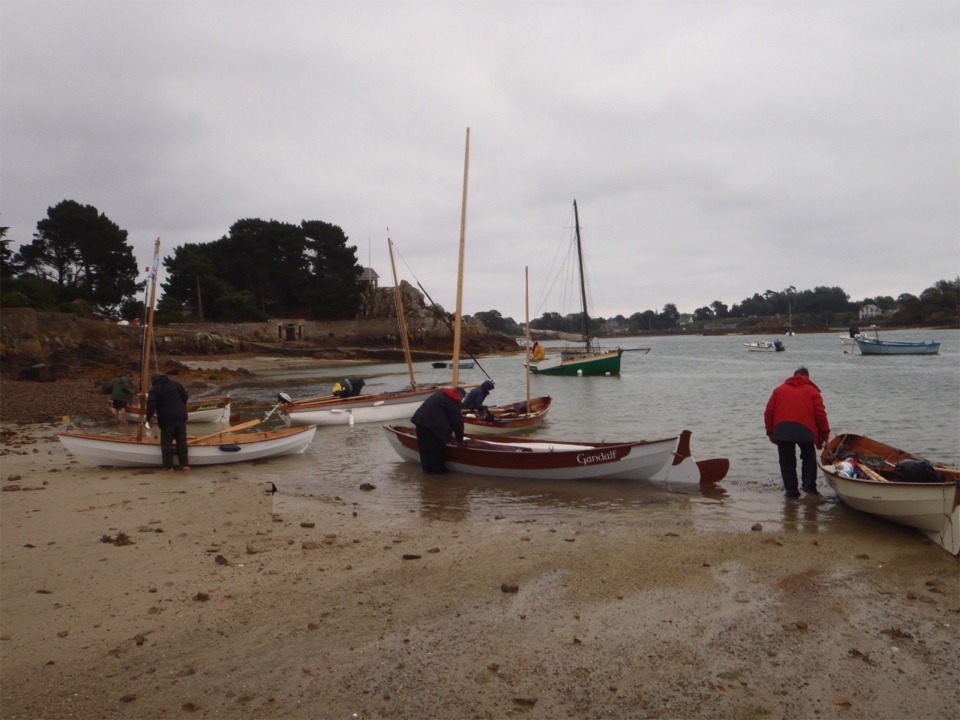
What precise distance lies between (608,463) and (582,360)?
39424 mm

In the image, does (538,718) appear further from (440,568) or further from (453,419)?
(453,419)

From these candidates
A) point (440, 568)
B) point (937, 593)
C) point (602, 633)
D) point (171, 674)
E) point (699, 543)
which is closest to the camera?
point (171, 674)

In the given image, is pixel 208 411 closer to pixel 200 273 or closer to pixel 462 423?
pixel 462 423

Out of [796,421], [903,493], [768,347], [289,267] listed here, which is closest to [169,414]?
[796,421]

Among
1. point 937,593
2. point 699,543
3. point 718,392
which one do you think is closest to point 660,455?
point 699,543

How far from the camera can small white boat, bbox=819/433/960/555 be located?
25.4 feet

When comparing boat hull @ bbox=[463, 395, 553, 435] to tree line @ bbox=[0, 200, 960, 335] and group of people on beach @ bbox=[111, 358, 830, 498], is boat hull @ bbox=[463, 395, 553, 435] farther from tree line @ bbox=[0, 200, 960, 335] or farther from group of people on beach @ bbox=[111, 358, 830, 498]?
tree line @ bbox=[0, 200, 960, 335]

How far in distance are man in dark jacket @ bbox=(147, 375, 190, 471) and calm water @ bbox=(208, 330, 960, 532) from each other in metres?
1.84

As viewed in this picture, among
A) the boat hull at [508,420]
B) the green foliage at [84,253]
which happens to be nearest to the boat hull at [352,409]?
the boat hull at [508,420]

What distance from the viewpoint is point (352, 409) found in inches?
909

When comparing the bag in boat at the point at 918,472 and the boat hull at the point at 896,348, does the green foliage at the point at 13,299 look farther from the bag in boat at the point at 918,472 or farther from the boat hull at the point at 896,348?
the boat hull at the point at 896,348

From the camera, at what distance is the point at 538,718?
4.30 metres

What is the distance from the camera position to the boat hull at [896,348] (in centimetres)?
6519

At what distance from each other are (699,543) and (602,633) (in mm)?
3130
